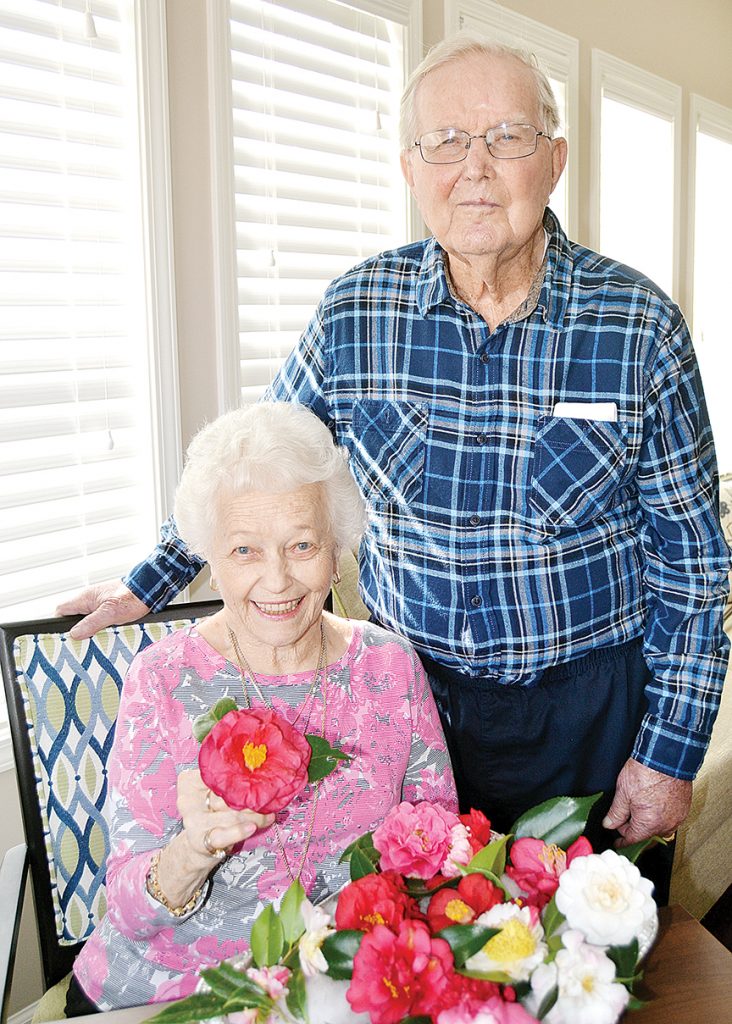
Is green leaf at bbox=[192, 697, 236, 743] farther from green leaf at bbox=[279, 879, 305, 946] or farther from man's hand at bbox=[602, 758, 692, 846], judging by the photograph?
man's hand at bbox=[602, 758, 692, 846]

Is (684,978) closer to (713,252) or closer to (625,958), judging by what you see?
(625,958)

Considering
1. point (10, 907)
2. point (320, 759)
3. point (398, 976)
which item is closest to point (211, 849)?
point (320, 759)

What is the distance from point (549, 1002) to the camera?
77 centimetres

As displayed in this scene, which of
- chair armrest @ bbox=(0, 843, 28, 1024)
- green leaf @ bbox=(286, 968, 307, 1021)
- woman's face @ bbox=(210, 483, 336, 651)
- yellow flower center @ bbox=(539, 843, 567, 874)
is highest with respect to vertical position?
woman's face @ bbox=(210, 483, 336, 651)

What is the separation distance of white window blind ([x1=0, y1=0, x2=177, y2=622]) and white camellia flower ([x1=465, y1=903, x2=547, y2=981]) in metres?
1.56

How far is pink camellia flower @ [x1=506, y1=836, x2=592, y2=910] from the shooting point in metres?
0.87

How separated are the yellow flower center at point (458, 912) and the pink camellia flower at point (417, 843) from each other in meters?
0.08

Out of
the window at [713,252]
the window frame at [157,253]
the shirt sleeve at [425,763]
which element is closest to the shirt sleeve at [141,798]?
the shirt sleeve at [425,763]

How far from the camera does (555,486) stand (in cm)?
152

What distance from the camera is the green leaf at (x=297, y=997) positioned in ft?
2.64

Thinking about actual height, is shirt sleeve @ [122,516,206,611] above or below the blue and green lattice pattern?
above

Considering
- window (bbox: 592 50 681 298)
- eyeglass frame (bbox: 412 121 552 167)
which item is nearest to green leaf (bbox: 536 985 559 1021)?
eyeglass frame (bbox: 412 121 552 167)

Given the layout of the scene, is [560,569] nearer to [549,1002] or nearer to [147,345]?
[549,1002]

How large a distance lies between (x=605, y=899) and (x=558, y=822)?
0.49ft
